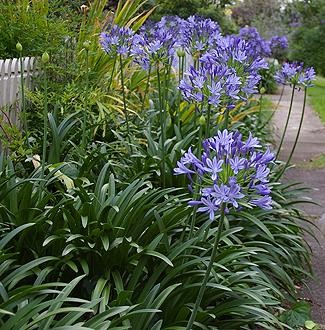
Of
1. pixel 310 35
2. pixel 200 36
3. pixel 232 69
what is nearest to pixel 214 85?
pixel 232 69

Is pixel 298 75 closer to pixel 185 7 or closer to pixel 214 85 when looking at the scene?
pixel 214 85

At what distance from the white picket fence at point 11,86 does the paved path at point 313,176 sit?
8.56ft

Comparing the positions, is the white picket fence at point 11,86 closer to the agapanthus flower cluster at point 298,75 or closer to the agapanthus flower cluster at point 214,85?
the agapanthus flower cluster at point 298,75

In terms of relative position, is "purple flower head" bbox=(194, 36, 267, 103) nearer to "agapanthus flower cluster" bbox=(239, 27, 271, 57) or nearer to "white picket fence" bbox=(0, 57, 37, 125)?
"white picket fence" bbox=(0, 57, 37, 125)

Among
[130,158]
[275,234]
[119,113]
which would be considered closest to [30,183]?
[130,158]

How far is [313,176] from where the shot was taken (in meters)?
8.76

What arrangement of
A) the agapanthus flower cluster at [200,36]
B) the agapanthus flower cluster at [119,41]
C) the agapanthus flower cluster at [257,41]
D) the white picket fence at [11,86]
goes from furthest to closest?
1. the agapanthus flower cluster at [257,41]
2. the white picket fence at [11,86]
3. the agapanthus flower cluster at [119,41]
4. the agapanthus flower cluster at [200,36]

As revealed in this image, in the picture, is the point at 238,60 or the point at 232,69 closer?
the point at 232,69

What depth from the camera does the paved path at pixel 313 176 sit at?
461 centimetres

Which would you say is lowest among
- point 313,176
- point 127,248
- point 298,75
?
point 313,176

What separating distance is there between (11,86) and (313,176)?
16.0 feet

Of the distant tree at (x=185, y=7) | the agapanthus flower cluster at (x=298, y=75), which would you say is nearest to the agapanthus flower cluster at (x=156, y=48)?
the agapanthus flower cluster at (x=298, y=75)

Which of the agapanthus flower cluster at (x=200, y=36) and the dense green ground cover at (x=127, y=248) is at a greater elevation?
the agapanthus flower cluster at (x=200, y=36)

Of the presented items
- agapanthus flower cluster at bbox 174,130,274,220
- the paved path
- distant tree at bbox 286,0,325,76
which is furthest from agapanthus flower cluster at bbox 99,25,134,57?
distant tree at bbox 286,0,325,76
